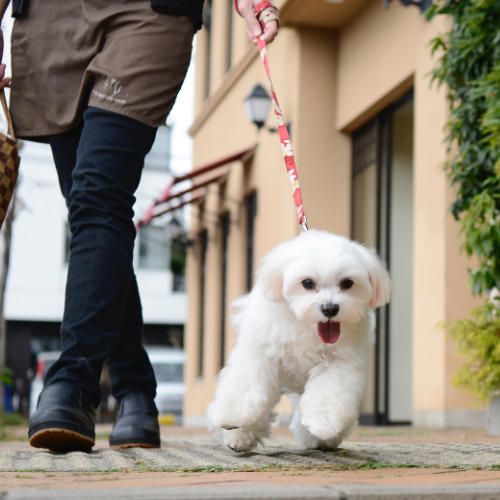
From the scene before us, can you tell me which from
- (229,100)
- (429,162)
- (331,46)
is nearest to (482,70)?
(429,162)

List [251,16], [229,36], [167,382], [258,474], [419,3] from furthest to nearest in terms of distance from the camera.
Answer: [167,382] < [229,36] < [419,3] < [251,16] < [258,474]

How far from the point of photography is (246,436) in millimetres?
2721

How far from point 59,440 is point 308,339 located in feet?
2.69

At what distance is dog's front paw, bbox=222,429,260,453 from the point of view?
8.89 feet

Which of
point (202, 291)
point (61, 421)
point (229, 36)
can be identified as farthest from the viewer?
point (202, 291)

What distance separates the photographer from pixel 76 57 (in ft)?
9.52

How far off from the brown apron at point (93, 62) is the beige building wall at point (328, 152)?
3.00 metres

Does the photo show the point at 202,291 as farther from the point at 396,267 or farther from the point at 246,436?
the point at 246,436

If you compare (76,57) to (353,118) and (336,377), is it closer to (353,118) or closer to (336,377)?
(336,377)

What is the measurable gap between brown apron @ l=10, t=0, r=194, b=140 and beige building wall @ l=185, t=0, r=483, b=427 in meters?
3.00

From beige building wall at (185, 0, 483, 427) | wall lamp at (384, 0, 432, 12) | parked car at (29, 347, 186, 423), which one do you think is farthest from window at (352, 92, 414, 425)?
parked car at (29, 347, 186, 423)

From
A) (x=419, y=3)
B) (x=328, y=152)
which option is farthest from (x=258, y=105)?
(x=419, y=3)

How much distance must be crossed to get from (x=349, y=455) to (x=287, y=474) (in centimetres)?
66

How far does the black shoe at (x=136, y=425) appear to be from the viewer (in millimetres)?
2873
